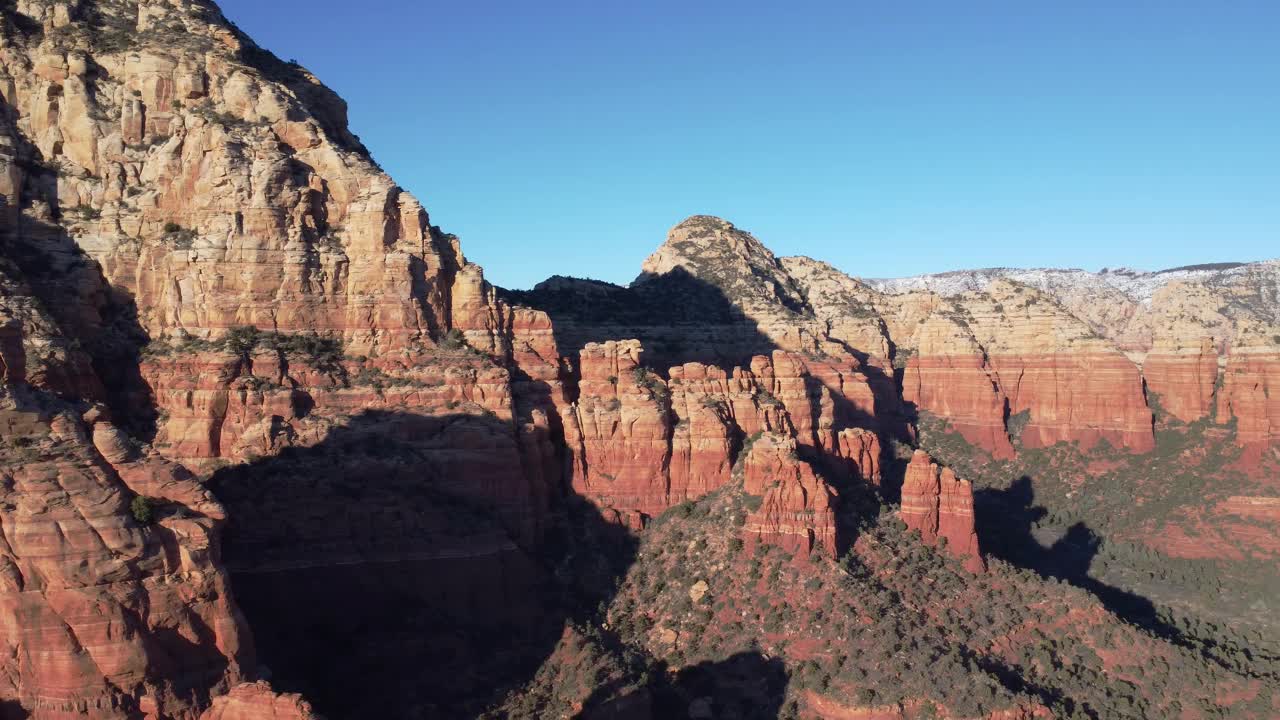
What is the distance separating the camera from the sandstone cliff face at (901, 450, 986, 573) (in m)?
71.7

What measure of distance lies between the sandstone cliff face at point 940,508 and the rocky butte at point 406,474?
195mm

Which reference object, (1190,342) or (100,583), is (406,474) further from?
(1190,342)

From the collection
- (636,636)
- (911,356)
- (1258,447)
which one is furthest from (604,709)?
(911,356)

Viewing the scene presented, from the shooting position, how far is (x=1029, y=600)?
68.4 meters

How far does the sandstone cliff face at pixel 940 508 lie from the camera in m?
71.7

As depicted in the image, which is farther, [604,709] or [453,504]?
[453,504]

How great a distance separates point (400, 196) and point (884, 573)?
36.6 meters

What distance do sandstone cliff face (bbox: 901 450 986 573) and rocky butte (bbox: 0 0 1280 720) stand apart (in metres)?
0.20

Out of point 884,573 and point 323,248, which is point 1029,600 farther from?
point 323,248

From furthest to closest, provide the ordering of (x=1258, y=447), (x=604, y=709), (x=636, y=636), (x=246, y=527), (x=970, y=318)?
(x=970, y=318), (x=1258, y=447), (x=636, y=636), (x=246, y=527), (x=604, y=709)

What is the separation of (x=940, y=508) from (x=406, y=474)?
3273cm

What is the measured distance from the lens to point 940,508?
237 ft

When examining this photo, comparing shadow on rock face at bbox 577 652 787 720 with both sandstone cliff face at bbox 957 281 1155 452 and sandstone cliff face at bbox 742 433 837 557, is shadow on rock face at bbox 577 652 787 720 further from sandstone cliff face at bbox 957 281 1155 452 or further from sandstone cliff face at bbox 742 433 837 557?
sandstone cliff face at bbox 957 281 1155 452

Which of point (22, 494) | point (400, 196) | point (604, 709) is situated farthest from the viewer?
point (400, 196)
